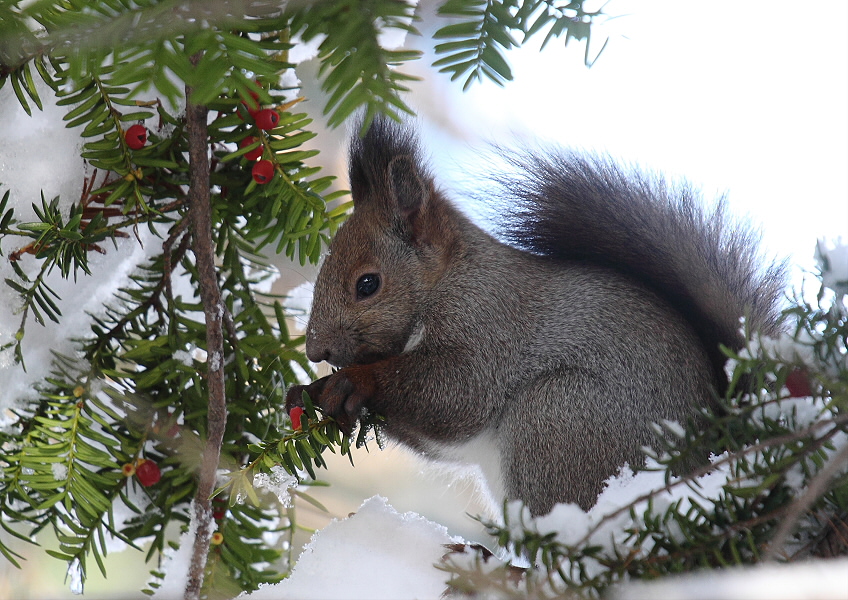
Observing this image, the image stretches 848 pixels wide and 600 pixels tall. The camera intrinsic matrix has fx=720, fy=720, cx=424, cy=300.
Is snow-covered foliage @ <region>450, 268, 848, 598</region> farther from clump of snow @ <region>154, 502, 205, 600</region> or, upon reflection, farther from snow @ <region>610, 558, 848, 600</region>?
clump of snow @ <region>154, 502, 205, 600</region>

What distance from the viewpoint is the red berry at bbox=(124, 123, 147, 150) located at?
3.02 ft

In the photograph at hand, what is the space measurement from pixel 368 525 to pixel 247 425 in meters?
0.32

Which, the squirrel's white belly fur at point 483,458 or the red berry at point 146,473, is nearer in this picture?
the red berry at point 146,473

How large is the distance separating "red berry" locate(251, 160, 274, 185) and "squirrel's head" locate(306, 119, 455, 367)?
0.33 meters

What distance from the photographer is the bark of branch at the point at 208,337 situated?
0.87 metres

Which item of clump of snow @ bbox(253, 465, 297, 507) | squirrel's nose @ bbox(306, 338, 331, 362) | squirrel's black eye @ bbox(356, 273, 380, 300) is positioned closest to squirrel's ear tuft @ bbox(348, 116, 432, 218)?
squirrel's black eye @ bbox(356, 273, 380, 300)

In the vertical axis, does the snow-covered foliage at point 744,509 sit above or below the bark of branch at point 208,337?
below

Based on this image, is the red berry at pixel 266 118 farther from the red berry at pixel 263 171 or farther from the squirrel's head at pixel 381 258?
the squirrel's head at pixel 381 258

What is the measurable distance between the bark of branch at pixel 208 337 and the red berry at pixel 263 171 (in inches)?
3.5

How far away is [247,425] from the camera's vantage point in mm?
1068

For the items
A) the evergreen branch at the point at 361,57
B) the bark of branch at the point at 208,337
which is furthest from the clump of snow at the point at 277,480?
the evergreen branch at the point at 361,57

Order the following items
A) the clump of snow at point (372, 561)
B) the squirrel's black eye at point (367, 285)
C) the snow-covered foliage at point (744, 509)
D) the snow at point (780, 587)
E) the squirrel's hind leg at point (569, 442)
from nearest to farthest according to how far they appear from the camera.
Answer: the snow at point (780, 587), the snow-covered foliage at point (744, 509), the clump of snow at point (372, 561), the squirrel's hind leg at point (569, 442), the squirrel's black eye at point (367, 285)

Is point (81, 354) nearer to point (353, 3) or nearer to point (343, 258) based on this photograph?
point (343, 258)

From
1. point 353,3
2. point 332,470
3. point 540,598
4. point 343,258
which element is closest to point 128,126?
point 343,258
